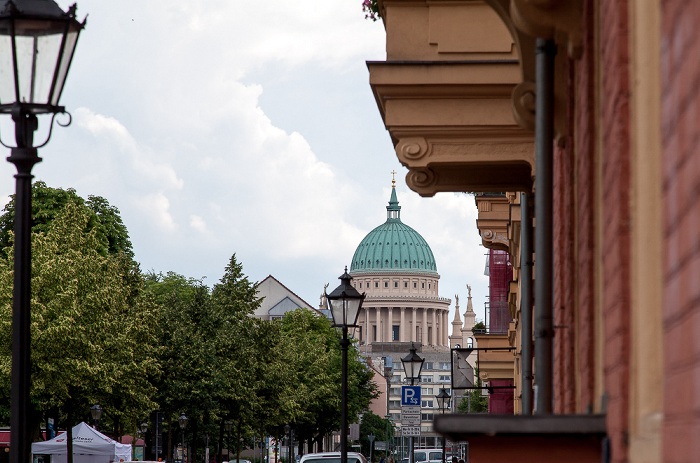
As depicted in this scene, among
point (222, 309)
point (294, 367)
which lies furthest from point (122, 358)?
point (294, 367)

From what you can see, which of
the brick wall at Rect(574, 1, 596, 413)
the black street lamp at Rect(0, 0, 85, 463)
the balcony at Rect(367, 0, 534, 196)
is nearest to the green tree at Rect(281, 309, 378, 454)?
the balcony at Rect(367, 0, 534, 196)

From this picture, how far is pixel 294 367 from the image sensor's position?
187 feet

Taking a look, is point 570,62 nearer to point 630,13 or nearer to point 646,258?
point 630,13

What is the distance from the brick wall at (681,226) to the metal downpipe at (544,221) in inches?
110

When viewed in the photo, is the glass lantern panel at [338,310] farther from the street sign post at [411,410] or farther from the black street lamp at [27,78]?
the black street lamp at [27,78]

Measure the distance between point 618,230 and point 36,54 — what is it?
14.4 ft

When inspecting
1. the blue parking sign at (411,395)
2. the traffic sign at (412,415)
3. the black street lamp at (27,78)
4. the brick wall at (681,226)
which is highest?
the black street lamp at (27,78)

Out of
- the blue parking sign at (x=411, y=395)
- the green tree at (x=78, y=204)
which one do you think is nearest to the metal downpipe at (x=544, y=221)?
the blue parking sign at (x=411, y=395)

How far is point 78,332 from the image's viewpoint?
34.7 m

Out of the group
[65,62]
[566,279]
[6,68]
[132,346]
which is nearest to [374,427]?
[132,346]

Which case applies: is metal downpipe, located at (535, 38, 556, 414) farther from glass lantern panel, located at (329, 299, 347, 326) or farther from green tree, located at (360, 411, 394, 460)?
green tree, located at (360, 411, 394, 460)

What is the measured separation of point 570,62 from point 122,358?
33859 mm

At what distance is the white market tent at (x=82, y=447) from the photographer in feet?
122

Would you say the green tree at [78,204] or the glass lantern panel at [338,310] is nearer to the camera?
the glass lantern panel at [338,310]
